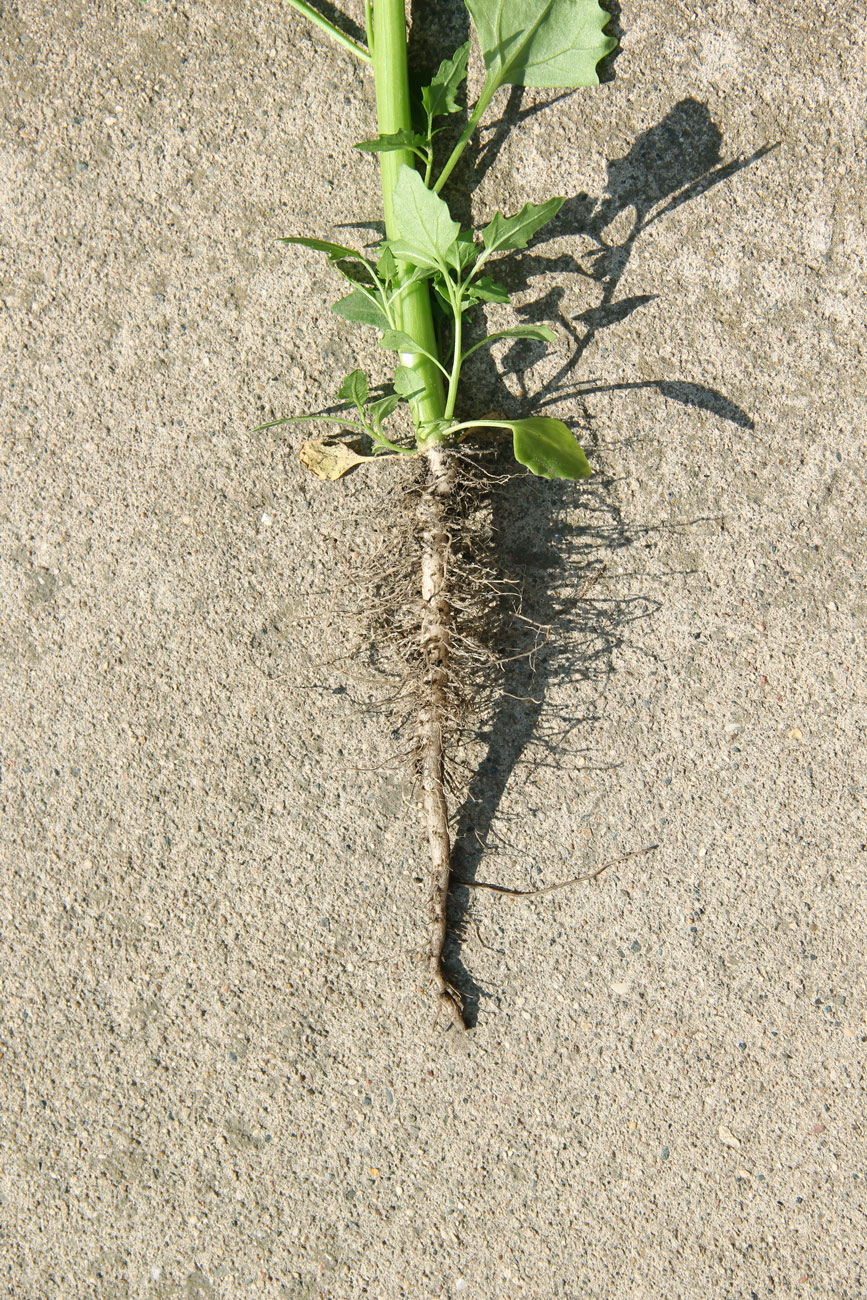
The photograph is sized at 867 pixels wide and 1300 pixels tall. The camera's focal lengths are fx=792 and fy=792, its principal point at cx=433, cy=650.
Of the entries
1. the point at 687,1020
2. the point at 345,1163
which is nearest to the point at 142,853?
the point at 345,1163

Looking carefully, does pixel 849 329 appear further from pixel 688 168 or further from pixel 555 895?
pixel 555 895

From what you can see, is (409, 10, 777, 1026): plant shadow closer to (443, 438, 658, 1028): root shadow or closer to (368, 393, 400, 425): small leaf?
(443, 438, 658, 1028): root shadow

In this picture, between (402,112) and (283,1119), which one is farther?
(283,1119)

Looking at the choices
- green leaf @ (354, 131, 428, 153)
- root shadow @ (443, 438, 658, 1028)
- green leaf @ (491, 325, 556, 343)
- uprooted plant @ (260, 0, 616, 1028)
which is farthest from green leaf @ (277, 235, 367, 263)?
root shadow @ (443, 438, 658, 1028)

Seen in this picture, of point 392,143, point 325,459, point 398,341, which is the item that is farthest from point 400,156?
point 325,459

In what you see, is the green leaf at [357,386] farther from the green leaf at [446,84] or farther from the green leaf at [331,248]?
the green leaf at [446,84]
